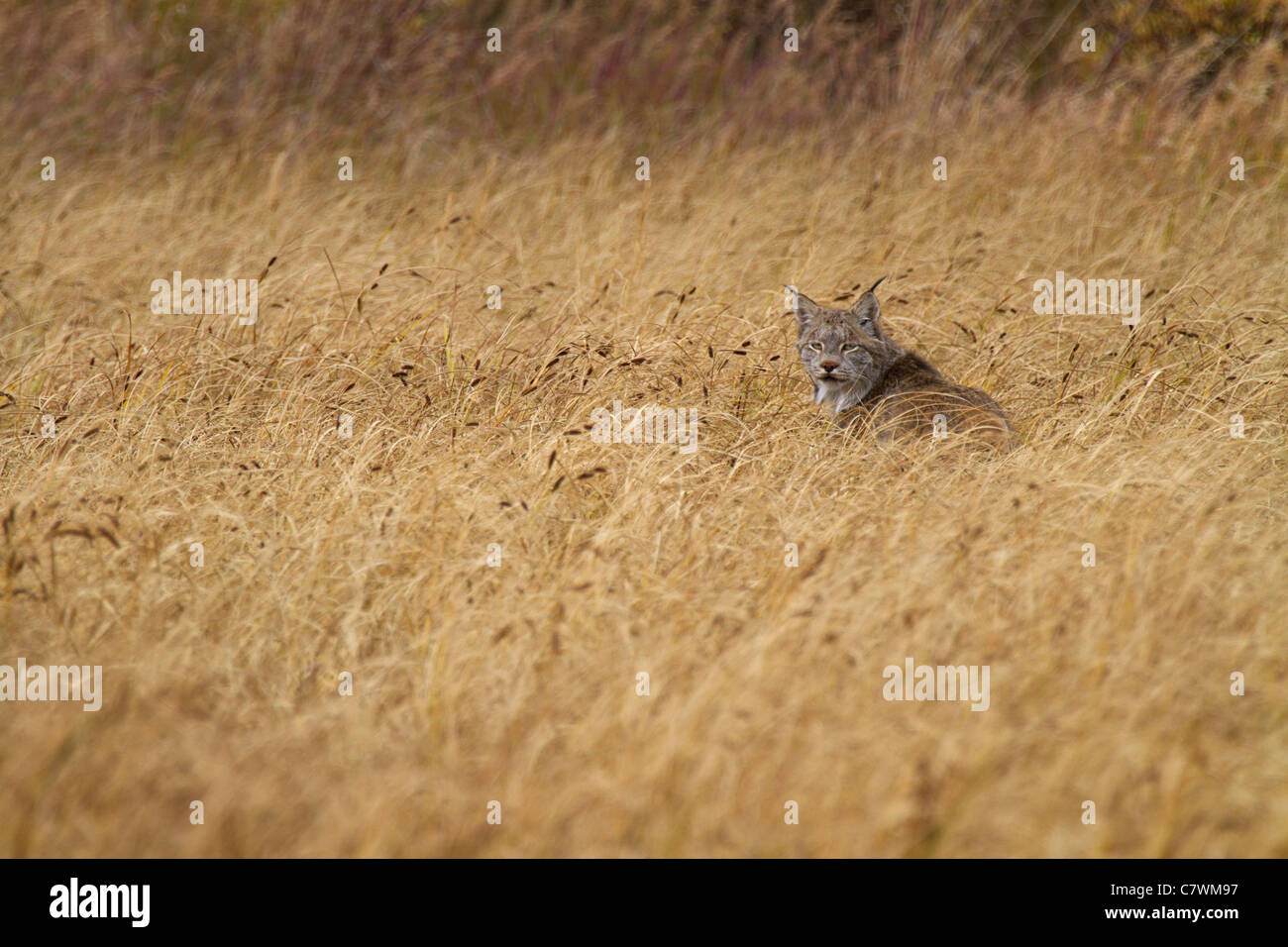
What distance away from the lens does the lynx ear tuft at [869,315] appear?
5086 mm

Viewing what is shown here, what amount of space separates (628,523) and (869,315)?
6.00ft

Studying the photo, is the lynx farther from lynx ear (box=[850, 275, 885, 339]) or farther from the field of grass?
the field of grass

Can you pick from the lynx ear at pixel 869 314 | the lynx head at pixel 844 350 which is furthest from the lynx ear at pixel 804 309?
the lynx ear at pixel 869 314

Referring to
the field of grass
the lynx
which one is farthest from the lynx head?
the field of grass

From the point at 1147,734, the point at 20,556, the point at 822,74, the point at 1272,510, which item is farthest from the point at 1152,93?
the point at 20,556

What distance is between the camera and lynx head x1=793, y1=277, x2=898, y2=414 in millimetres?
5055

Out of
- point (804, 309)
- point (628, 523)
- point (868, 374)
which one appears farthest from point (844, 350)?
point (628, 523)

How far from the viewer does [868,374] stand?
5145 mm

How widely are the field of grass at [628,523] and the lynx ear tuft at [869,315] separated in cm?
38

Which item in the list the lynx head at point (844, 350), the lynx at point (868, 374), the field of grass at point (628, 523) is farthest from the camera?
the lynx head at point (844, 350)

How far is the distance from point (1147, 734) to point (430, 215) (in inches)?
197

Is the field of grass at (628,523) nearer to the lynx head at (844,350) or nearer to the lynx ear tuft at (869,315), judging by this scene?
the lynx head at (844,350)

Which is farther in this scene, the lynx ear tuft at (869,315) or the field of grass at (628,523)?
the lynx ear tuft at (869,315)

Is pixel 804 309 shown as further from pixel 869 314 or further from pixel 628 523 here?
pixel 628 523
